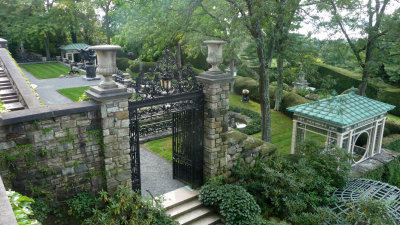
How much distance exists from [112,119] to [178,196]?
3.07 meters

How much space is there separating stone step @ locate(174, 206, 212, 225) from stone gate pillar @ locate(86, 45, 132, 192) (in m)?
1.67

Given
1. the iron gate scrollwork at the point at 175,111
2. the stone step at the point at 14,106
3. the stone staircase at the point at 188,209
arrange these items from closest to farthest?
1. the iron gate scrollwork at the point at 175,111
2. the stone staircase at the point at 188,209
3. the stone step at the point at 14,106

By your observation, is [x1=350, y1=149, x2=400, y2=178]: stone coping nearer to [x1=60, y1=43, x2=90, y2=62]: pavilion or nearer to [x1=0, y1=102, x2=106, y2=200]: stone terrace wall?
[x1=0, y1=102, x2=106, y2=200]: stone terrace wall

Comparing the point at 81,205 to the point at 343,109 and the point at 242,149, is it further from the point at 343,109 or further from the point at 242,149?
the point at 343,109

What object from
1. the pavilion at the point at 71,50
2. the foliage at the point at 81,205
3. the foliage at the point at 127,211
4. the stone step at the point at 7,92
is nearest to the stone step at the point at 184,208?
the foliage at the point at 127,211

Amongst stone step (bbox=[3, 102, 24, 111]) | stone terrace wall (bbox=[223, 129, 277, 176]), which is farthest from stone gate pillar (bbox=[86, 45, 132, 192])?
stone step (bbox=[3, 102, 24, 111])

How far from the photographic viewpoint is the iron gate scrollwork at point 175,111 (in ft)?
25.1

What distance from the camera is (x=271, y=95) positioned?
20000 millimetres

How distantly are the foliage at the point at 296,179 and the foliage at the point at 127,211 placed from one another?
3084 millimetres

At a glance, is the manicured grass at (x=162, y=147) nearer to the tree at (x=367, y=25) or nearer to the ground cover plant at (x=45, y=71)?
the tree at (x=367, y=25)

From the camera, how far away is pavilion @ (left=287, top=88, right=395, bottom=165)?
10.7m

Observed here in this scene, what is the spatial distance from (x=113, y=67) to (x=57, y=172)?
2.47 meters

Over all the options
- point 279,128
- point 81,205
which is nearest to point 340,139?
point 279,128

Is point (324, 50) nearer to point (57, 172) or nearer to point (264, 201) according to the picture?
point (264, 201)
